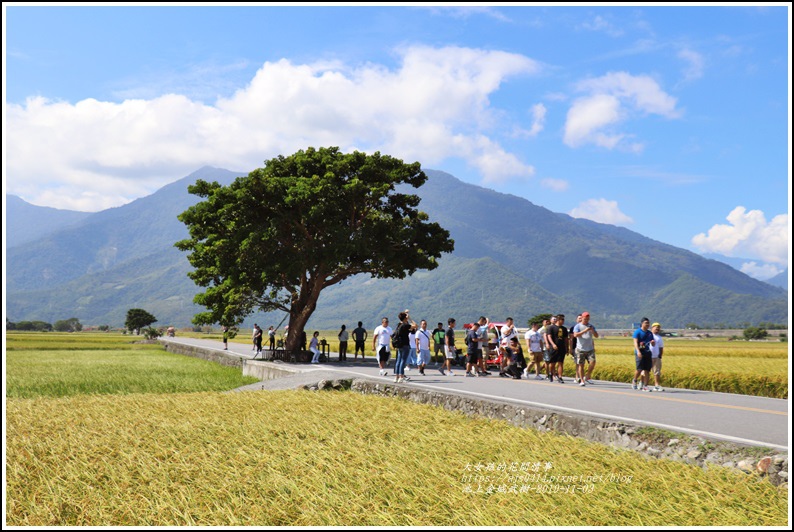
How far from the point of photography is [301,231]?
2891cm

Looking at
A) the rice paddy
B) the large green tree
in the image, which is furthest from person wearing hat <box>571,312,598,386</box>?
the large green tree

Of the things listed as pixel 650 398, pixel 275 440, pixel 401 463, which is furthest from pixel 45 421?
pixel 650 398

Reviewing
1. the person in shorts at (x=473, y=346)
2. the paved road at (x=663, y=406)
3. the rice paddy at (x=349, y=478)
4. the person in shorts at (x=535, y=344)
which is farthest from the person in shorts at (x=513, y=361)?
the rice paddy at (x=349, y=478)

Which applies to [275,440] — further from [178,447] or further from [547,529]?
[547,529]

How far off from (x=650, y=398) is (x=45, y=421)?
474 inches

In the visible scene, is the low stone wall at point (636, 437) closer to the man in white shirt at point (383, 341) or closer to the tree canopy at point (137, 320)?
the man in white shirt at point (383, 341)

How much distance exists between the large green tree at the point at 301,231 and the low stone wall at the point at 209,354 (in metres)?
1.99

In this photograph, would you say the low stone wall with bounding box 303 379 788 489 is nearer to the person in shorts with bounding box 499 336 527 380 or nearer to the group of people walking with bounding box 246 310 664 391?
the group of people walking with bounding box 246 310 664 391

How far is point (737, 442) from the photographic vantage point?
7.80 meters

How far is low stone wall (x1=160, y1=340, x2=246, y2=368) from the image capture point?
3154 cm

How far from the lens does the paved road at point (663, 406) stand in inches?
375

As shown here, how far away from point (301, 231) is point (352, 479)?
2198 centimetres

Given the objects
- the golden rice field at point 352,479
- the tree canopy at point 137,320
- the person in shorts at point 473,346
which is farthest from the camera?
the tree canopy at point 137,320

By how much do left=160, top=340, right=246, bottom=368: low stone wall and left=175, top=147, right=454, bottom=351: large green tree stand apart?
6.53ft
